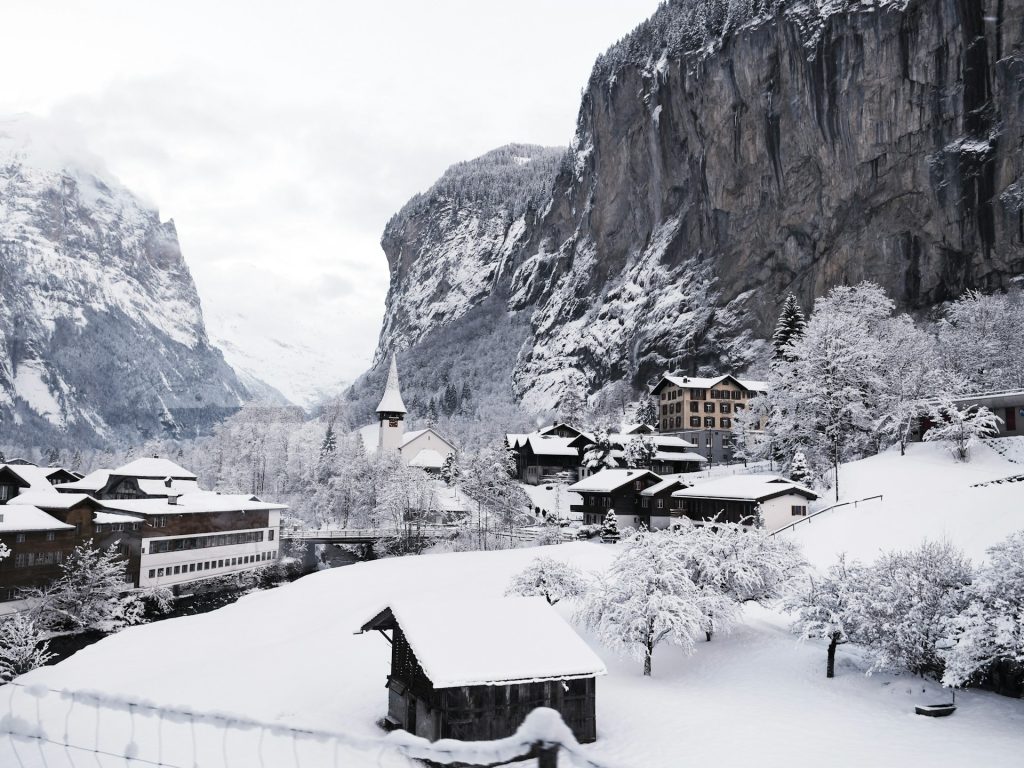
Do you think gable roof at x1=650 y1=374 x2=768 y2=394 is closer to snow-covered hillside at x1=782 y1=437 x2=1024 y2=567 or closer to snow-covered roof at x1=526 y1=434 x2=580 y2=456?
snow-covered roof at x1=526 y1=434 x2=580 y2=456

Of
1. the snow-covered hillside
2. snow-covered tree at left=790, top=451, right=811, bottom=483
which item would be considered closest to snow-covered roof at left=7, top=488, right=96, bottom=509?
the snow-covered hillside

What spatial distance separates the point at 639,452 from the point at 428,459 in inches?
1542

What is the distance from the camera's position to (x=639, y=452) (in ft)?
255

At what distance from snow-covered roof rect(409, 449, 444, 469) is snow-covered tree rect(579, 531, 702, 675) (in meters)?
72.5

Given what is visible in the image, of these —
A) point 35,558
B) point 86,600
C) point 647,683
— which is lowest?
point 86,600

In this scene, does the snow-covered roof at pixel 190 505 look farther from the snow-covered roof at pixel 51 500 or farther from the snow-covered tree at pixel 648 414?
the snow-covered tree at pixel 648 414

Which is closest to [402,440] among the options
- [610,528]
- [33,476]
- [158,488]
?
[158,488]

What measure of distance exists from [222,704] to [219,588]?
34.2 m

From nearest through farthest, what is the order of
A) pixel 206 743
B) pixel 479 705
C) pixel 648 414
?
1. pixel 479 705
2. pixel 206 743
3. pixel 648 414

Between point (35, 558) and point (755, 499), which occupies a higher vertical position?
point (755, 499)

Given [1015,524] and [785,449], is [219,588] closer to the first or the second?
[785,449]

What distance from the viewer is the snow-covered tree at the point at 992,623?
20.9 m

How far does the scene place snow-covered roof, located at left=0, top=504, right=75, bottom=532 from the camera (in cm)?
4569

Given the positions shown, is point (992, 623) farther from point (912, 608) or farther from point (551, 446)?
point (551, 446)
